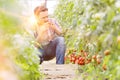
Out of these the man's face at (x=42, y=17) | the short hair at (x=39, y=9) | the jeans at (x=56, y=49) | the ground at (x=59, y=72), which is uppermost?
the short hair at (x=39, y=9)

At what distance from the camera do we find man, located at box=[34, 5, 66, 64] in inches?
151

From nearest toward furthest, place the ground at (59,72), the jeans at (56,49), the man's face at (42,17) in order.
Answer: the ground at (59,72)
the man's face at (42,17)
the jeans at (56,49)

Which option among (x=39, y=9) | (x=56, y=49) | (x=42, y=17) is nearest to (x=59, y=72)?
(x=42, y=17)

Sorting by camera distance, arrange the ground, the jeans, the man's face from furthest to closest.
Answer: the jeans < the man's face < the ground

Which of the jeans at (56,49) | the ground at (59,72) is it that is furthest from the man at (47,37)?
the ground at (59,72)

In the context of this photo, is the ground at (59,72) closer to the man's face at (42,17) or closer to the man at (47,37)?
the man at (47,37)

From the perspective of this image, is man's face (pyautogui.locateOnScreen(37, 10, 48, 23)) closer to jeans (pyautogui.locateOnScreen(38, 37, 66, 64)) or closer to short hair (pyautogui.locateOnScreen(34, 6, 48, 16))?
short hair (pyautogui.locateOnScreen(34, 6, 48, 16))

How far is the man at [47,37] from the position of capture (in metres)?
3.83

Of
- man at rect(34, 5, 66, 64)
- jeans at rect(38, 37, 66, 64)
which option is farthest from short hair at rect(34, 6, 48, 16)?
jeans at rect(38, 37, 66, 64)

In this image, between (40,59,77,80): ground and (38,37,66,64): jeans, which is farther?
(38,37,66,64): jeans

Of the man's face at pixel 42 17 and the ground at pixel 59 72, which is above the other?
the man's face at pixel 42 17

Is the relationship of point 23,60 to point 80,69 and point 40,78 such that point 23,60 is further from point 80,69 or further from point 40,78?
point 80,69

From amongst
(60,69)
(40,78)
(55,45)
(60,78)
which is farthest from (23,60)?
(55,45)

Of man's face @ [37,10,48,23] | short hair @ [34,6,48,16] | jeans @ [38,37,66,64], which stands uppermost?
short hair @ [34,6,48,16]
